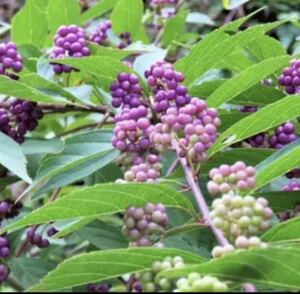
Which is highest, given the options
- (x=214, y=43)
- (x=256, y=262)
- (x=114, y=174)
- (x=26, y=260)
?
(x=214, y=43)

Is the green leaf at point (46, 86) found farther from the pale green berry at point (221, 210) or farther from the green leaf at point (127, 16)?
the pale green berry at point (221, 210)

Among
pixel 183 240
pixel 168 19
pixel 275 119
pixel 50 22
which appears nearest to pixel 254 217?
pixel 275 119

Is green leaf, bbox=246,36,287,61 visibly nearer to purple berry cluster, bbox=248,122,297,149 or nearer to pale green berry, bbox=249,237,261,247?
purple berry cluster, bbox=248,122,297,149

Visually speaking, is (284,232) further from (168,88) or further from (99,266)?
(168,88)

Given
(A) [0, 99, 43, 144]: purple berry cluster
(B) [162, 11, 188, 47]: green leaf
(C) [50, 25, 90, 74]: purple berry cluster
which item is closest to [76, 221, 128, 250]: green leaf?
(A) [0, 99, 43, 144]: purple berry cluster

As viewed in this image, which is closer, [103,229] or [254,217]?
[254,217]

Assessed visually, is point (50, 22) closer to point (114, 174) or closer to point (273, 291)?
point (114, 174)

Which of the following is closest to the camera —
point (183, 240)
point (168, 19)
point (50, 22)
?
point (183, 240)
